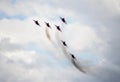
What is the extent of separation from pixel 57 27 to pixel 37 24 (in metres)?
12.4

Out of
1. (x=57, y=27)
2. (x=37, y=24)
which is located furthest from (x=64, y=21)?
(x=37, y=24)

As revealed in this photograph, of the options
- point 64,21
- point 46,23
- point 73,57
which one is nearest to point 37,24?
point 46,23

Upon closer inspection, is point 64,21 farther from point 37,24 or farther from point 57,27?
point 37,24

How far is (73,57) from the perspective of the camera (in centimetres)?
14488

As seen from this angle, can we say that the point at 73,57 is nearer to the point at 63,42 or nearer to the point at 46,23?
the point at 63,42

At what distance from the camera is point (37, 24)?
143125mm

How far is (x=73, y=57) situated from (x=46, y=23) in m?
26.8

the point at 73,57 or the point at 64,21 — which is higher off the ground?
the point at 64,21

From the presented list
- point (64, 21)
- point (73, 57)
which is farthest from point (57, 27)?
→ point (73, 57)

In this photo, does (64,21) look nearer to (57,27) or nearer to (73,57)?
(57,27)

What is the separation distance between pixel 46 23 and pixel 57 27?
8023 millimetres

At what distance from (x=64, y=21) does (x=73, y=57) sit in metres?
22.8

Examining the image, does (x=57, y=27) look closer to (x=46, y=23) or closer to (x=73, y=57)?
(x=46, y=23)

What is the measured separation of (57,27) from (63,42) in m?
9.99
